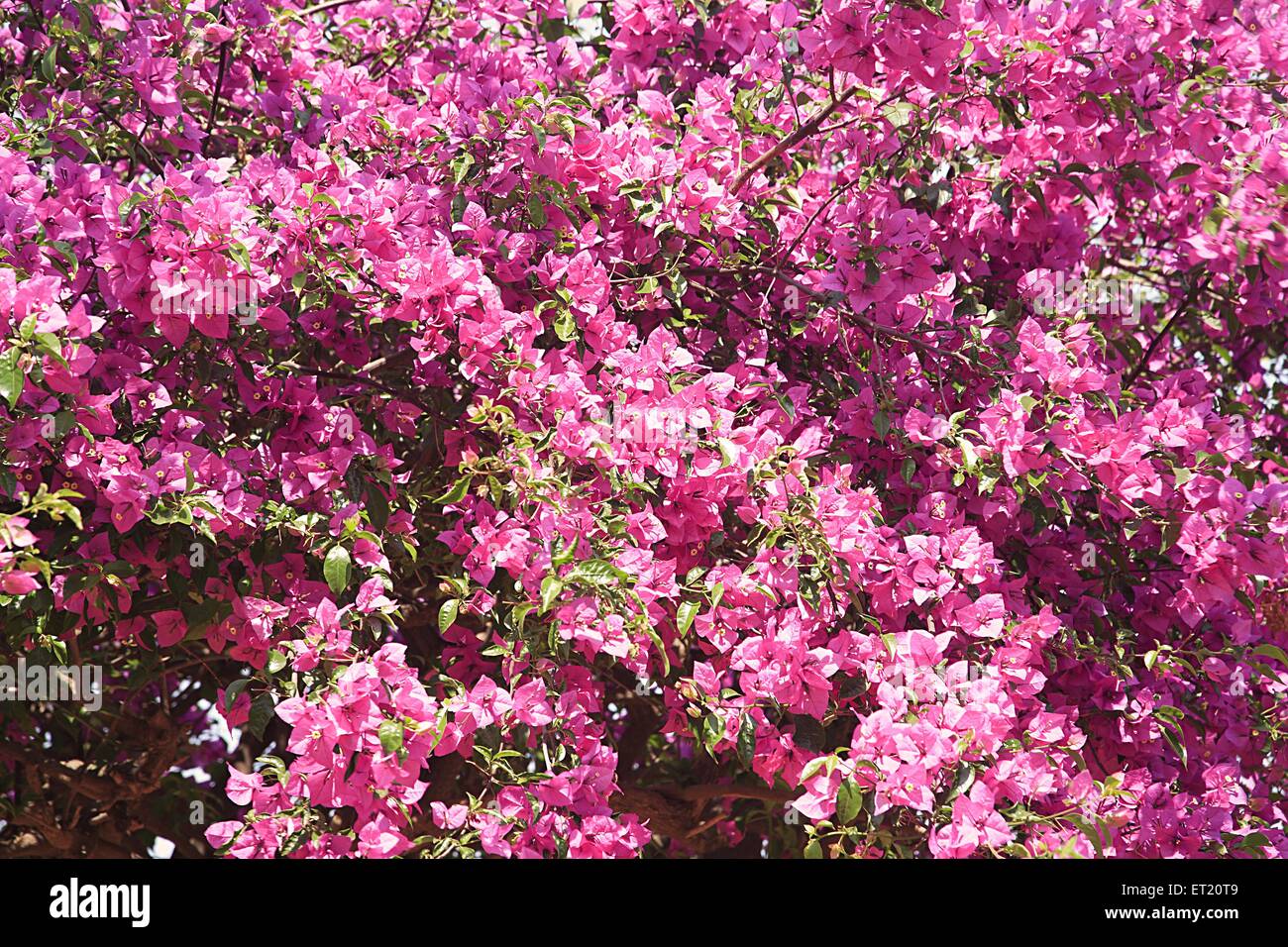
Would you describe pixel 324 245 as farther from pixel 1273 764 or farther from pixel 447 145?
pixel 1273 764

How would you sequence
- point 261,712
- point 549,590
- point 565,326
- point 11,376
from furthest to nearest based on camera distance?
point 565,326 → point 261,712 → point 549,590 → point 11,376

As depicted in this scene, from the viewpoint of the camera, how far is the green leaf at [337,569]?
2112mm

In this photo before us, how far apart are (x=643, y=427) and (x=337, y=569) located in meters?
0.65

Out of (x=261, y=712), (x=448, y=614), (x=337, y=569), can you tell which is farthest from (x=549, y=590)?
(x=261, y=712)

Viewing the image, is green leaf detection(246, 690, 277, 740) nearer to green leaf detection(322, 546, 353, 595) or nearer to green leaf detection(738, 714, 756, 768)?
green leaf detection(322, 546, 353, 595)

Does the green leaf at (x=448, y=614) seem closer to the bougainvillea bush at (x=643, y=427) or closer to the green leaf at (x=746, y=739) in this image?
the bougainvillea bush at (x=643, y=427)

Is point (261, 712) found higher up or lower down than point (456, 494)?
lower down

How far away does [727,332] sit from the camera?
2.88 metres

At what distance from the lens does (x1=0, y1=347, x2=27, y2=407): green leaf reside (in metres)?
1.83

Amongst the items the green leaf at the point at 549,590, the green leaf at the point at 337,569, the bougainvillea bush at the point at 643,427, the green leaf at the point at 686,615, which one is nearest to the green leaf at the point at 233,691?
the bougainvillea bush at the point at 643,427

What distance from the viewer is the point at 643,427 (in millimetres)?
2285

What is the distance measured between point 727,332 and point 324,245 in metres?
1.02

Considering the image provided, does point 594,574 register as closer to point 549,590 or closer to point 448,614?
point 549,590

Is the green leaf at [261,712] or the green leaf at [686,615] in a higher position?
the green leaf at [686,615]
